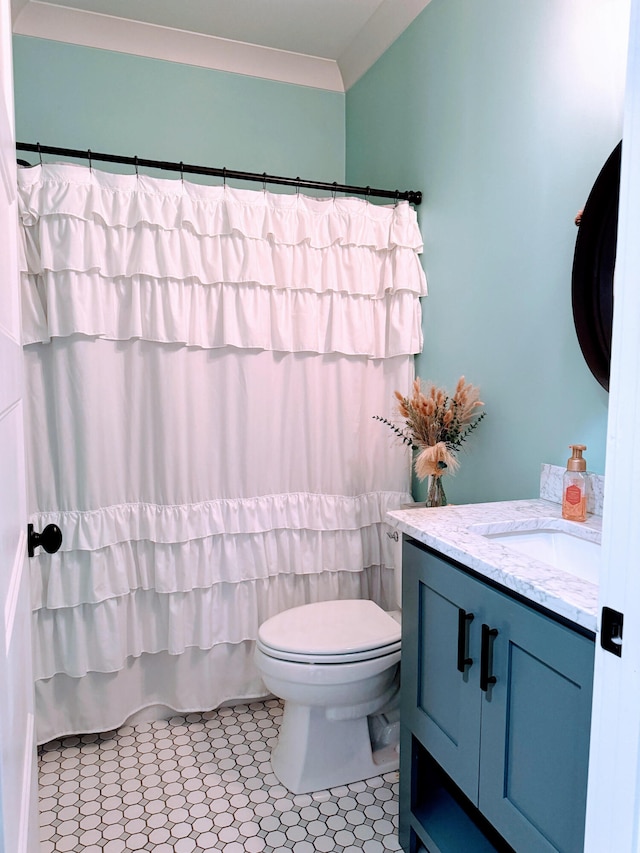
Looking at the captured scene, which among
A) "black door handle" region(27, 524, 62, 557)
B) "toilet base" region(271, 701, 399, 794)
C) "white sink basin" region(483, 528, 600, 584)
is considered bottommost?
"toilet base" region(271, 701, 399, 794)

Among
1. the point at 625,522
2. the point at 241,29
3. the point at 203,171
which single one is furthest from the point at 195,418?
the point at 241,29

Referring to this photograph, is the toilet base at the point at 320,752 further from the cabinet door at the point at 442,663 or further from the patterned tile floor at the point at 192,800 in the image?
the cabinet door at the point at 442,663

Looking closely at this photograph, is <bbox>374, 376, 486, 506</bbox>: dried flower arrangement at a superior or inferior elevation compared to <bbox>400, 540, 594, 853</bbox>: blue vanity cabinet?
superior

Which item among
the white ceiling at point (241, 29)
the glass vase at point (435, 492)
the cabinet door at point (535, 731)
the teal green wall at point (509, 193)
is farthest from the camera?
the white ceiling at point (241, 29)

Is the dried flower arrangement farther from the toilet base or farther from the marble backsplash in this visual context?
the toilet base

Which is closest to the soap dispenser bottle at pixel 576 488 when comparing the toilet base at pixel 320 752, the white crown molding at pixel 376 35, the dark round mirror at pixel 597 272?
the dark round mirror at pixel 597 272

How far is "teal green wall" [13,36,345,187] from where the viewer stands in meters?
2.28

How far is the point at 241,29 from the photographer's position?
240 cm

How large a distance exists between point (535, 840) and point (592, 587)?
0.46 meters

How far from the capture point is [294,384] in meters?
2.12

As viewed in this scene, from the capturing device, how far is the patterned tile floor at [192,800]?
1557mm

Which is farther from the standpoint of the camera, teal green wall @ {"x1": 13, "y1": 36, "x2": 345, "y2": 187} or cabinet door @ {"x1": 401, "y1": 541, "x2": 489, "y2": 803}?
teal green wall @ {"x1": 13, "y1": 36, "x2": 345, "y2": 187}

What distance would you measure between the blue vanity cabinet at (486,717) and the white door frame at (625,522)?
204 millimetres

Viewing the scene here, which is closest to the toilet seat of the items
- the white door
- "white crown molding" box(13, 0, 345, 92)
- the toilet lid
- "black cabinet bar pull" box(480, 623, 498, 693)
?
the toilet lid
